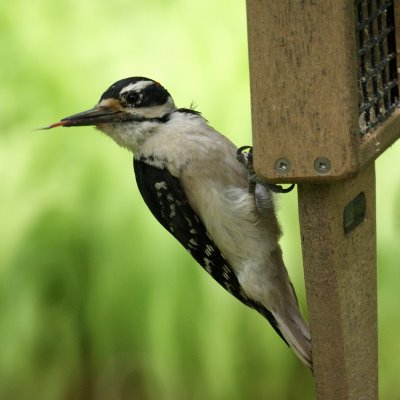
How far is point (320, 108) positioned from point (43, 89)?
5.92ft

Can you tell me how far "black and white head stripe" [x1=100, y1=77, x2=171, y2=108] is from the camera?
3.00 m

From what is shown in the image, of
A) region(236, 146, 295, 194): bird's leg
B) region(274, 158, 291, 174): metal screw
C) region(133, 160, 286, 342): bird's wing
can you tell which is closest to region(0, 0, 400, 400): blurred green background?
region(133, 160, 286, 342): bird's wing

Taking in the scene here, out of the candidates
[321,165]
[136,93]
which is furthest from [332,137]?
[136,93]

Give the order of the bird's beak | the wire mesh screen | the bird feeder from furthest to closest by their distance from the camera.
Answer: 1. the bird's beak
2. the wire mesh screen
3. the bird feeder

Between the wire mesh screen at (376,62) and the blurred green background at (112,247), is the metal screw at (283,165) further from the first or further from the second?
the blurred green background at (112,247)

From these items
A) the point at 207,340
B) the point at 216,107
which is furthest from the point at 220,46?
the point at 207,340

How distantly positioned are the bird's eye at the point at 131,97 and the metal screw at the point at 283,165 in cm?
68

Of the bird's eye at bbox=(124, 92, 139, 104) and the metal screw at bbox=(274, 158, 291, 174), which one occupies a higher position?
the metal screw at bbox=(274, 158, 291, 174)

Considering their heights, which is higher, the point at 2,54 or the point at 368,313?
the point at 2,54

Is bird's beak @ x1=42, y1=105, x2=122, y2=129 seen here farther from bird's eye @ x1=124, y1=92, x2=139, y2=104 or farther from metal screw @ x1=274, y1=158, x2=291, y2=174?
metal screw @ x1=274, y1=158, x2=291, y2=174

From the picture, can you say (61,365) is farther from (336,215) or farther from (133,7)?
(336,215)

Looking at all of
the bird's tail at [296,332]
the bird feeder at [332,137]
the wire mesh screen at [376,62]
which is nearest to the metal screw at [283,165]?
the bird feeder at [332,137]

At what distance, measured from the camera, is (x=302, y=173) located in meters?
2.43

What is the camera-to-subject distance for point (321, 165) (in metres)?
2.42
